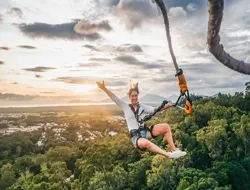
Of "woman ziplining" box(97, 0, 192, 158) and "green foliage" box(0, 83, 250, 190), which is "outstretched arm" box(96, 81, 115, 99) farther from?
"green foliage" box(0, 83, 250, 190)

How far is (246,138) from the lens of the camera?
173ft

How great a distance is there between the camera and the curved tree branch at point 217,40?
7.60 ft

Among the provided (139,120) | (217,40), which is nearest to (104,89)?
(139,120)

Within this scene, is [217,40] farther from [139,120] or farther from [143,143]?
[139,120]

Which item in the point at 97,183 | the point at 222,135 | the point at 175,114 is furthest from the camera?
the point at 175,114

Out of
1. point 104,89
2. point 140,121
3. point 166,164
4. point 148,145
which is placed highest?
point 104,89

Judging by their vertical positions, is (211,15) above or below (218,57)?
above

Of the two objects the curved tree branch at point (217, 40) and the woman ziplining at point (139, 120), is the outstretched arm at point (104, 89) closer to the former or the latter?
the woman ziplining at point (139, 120)

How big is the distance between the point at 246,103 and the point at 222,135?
2461 cm

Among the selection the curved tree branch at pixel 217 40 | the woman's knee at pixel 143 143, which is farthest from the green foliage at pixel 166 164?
the curved tree branch at pixel 217 40

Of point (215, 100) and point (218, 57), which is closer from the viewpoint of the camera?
point (218, 57)

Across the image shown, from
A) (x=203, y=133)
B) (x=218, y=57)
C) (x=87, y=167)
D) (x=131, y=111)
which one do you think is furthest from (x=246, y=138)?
(x=218, y=57)

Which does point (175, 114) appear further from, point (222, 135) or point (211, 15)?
point (211, 15)

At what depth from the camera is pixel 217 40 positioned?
2.64m
